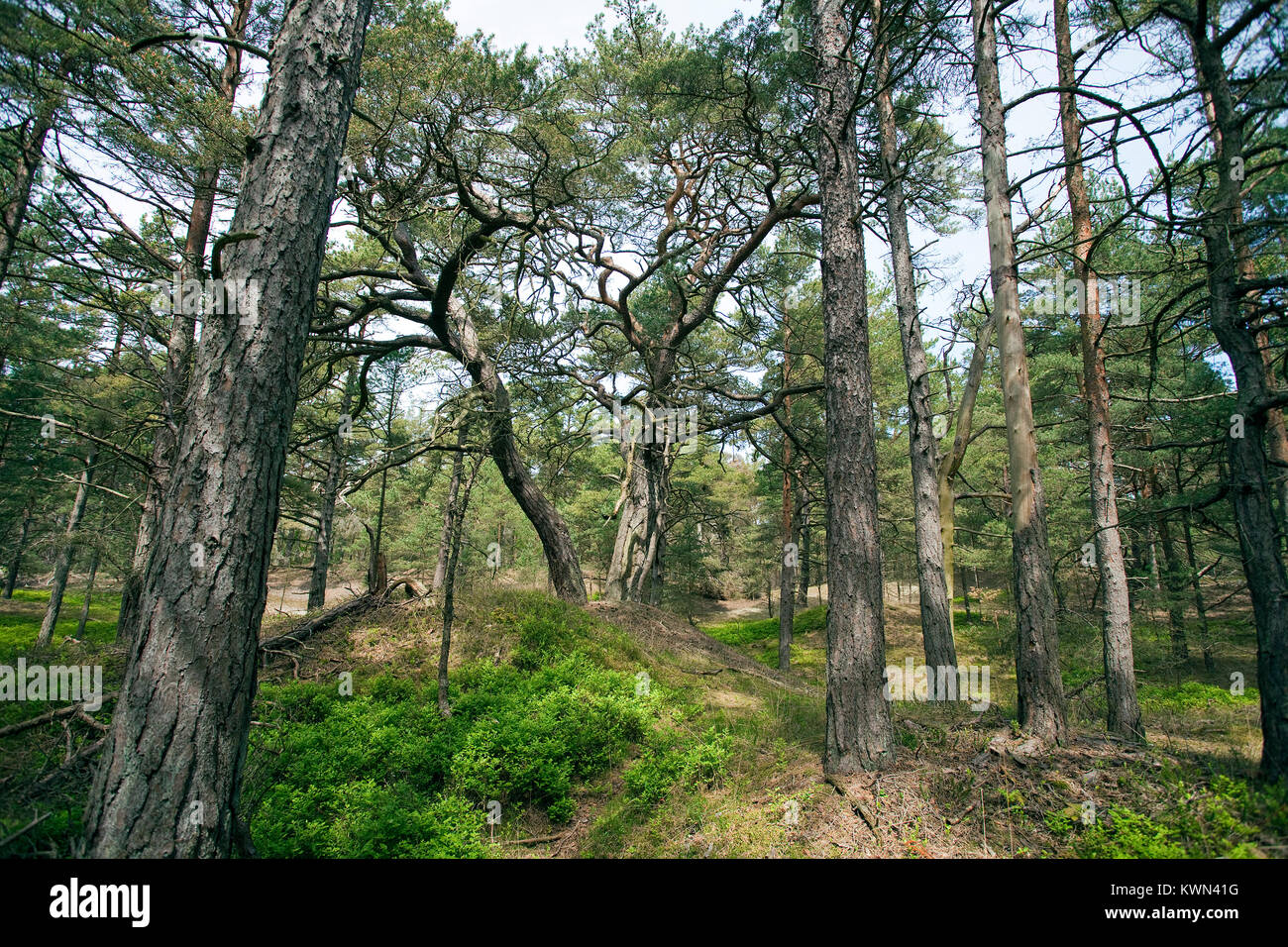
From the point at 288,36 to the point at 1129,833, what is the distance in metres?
6.93

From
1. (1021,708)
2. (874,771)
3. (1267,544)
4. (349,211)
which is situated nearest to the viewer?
(1267,544)

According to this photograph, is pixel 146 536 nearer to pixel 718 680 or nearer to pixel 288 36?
pixel 288 36

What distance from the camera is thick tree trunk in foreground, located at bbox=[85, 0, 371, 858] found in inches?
99.1

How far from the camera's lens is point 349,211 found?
7.64 metres

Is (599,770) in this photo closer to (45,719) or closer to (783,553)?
(45,719)

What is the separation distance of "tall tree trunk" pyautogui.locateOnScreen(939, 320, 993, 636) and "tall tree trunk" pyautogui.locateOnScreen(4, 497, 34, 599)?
2357 cm

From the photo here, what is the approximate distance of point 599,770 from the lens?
5.38 m

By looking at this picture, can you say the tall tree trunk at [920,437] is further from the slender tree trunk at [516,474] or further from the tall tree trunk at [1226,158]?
the slender tree trunk at [516,474]

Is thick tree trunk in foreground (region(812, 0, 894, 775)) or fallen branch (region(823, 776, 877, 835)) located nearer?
fallen branch (region(823, 776, 877, 835))

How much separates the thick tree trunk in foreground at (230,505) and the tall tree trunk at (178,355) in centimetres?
538

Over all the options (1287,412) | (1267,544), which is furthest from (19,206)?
(1287,412)

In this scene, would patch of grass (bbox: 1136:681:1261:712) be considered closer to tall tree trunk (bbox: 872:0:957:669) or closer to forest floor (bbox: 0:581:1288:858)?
forest floor (bbox: 0:581:1288:858)

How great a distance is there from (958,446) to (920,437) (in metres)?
0.56

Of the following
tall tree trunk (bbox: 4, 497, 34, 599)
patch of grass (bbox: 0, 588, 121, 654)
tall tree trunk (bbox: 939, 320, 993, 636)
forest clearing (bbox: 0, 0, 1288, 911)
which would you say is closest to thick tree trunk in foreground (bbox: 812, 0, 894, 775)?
forest clearing (bbox: 0, 0, 1288, 911)
